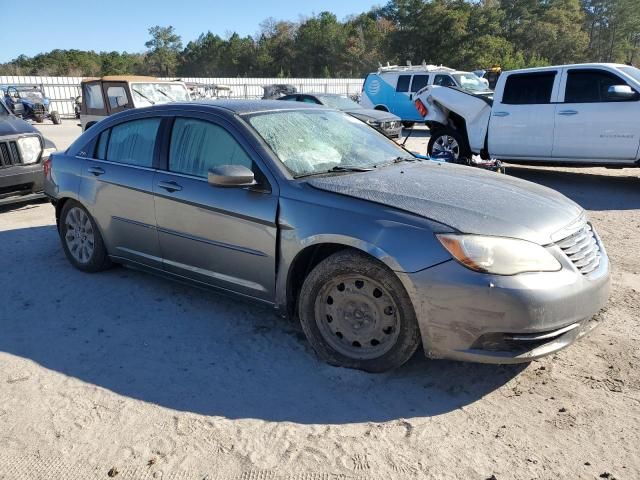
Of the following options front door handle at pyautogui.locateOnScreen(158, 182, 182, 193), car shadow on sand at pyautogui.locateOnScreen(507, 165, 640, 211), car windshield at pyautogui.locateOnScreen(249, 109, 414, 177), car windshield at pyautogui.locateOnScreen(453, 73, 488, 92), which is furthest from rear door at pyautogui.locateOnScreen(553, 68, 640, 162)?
car windshield at pyautogui.locateOnScreen(453, 73, 488, 92)

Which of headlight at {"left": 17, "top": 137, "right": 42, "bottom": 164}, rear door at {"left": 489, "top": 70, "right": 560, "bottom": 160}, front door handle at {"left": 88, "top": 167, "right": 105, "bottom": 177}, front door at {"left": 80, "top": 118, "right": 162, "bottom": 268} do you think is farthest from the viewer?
rear door at {"left": 489, "top": 70, "right": 560, "bottom": 160}

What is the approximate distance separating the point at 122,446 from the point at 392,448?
1.32 meters

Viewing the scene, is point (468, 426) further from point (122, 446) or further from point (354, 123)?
point (354, 123)

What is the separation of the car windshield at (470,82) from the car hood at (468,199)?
14884mm

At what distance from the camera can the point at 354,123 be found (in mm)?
4523

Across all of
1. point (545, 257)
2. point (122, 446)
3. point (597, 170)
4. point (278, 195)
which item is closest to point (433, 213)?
point (545, 257)

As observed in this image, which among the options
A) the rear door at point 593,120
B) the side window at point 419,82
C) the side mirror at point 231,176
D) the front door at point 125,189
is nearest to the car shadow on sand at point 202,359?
the front door at point 125,189

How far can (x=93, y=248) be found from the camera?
489cm

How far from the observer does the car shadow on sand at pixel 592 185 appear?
305 inches

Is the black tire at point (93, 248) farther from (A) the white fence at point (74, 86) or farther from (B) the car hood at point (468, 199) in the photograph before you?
(A) the white fence at point (74, 86)

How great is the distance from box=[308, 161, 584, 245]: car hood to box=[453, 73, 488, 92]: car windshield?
1488 centimetres

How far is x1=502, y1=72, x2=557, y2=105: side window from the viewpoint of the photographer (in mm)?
8883

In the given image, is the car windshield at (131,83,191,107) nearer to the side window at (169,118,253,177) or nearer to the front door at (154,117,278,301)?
the side window at (169,118,253,177)

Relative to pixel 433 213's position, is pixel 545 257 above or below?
below
